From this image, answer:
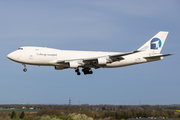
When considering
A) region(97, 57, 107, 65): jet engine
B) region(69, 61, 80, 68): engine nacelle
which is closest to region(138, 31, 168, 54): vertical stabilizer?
region(97, 57, 107, 65): jet engine

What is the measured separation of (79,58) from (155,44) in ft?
A: 67.1

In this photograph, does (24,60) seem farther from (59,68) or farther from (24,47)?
(59,68)

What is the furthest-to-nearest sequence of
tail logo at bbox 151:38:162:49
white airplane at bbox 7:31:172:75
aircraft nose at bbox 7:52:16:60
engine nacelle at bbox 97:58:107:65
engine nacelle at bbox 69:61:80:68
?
tail logo at bbox 151:38:162:49 → engine nacelle at bbox 97:58:107:65 → engine nacelle at bbox 69:61:80:68 → white airplane at bbox 7:31:172:75 → aircraft nose at bbox 7:52:16:60

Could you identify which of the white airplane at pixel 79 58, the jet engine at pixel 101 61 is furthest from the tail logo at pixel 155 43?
the jet engine at pixel 101 61

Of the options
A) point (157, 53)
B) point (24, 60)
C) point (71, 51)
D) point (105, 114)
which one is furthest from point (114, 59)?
point (105, 114)

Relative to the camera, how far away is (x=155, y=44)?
62938 mm

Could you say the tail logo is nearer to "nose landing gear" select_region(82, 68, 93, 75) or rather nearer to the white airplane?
the white airplane

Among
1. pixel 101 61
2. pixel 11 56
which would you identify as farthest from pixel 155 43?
pixel 11 56

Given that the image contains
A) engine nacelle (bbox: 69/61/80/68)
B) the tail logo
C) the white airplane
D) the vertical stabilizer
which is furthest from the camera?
the tail logo

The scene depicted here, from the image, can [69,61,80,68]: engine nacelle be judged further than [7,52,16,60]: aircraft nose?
Yes

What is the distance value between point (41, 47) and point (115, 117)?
78.4 meters

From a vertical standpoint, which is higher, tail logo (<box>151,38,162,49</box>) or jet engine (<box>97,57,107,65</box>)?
tail logo (<box>151,38,162,49</box>)

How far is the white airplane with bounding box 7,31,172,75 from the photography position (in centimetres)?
4997

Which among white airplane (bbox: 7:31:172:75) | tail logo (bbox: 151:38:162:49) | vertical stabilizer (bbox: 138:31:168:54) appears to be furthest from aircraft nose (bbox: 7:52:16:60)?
tail logo (bbox: 151:38:162:49)
